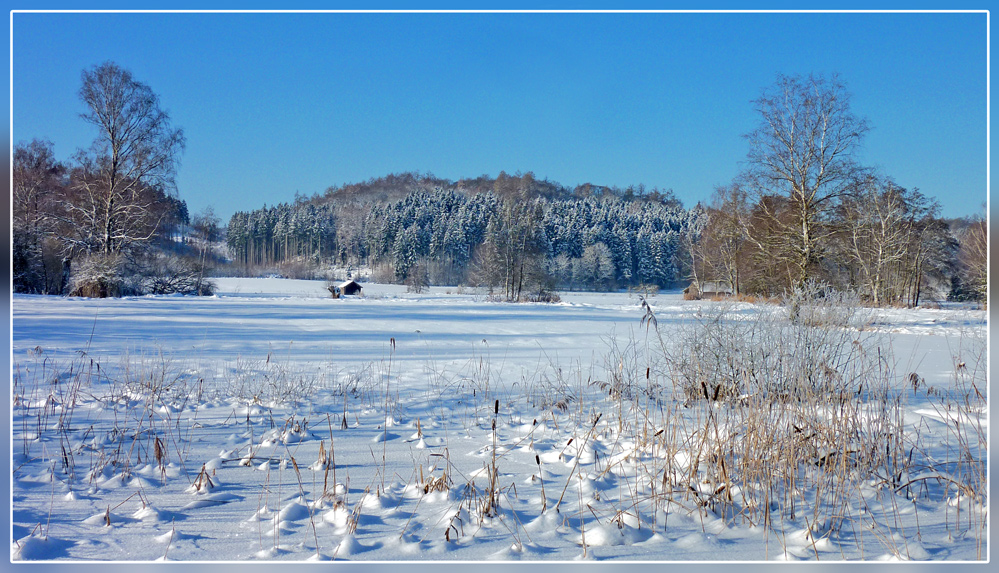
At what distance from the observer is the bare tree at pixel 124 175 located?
52.4ft

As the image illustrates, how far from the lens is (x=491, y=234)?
34.5 metres

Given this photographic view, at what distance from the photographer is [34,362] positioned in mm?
6004

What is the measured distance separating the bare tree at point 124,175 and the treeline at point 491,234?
5.79 m

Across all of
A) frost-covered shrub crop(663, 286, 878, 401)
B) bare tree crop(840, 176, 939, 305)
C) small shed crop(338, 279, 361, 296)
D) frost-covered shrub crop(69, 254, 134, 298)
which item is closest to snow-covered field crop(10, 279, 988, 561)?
frost-covered shrub crop(663, 286, 878, 401)

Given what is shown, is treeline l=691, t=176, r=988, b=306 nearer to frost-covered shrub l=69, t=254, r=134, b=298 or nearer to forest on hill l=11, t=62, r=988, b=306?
forest on hill l=11, t=62, r=988, b=306

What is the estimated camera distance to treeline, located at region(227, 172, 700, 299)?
32750 mm

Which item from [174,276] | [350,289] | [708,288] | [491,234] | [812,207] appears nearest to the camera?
[812,207]

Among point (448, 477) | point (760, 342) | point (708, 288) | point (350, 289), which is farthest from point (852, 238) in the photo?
point (350, 289)

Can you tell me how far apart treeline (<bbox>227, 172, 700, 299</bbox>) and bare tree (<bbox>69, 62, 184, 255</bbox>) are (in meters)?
5.79

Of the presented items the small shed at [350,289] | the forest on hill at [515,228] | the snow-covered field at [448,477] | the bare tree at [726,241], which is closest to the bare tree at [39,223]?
the forest on hill at [515,228]

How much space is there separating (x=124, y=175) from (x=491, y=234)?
2096 centimetres

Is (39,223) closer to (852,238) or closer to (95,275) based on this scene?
(95,275)

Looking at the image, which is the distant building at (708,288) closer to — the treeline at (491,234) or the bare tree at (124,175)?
the treeline at (491,234)

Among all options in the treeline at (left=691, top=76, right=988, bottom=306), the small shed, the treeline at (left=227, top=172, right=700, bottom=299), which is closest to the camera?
the treeline at (left=691, top=76, right=988, bottom=306)
